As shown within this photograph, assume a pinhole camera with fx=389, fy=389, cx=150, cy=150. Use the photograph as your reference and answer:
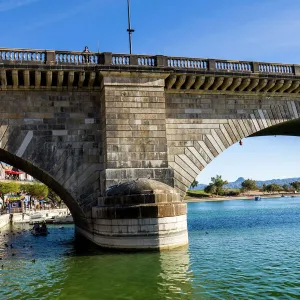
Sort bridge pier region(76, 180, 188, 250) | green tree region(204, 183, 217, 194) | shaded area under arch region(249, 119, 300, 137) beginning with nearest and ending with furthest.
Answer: bridge pier region(76, 180, 188, 250) < shaded area under arch region(249, 119, 300, 137) < green tree region(204, 183, 217, 194)

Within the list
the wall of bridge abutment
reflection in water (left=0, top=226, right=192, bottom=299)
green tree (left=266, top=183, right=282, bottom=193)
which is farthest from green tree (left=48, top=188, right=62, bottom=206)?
green tree (left=266, top=183, right=282, bottom=193)

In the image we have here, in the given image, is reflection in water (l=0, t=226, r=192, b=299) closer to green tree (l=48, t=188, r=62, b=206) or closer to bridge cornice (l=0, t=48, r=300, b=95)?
bridge cornice (l=0, t=48, r=300, b=95)

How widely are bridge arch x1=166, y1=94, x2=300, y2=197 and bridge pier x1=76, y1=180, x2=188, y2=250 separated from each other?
3.59m

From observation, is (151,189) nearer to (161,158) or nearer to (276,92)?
(161,158)

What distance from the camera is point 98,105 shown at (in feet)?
65.5

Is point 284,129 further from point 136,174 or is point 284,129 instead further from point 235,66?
point 136,174

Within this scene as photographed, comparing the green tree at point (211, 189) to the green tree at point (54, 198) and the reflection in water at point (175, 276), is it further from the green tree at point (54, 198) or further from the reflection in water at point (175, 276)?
the reflection in water at point (175, 276)

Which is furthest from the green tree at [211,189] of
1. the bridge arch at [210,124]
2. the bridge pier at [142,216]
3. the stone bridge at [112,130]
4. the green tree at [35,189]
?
the bridge pier at [142,216]

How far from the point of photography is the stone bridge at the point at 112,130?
56.0ft

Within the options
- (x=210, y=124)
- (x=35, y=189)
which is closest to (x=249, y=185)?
(x=35, y=189)

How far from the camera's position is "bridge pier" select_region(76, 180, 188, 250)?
1631cm

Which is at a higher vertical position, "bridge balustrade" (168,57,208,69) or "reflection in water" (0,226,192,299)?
"bridge balustrade" (168,57,208,69)

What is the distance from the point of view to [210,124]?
21469 millimetres

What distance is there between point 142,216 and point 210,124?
7618 millimetres
